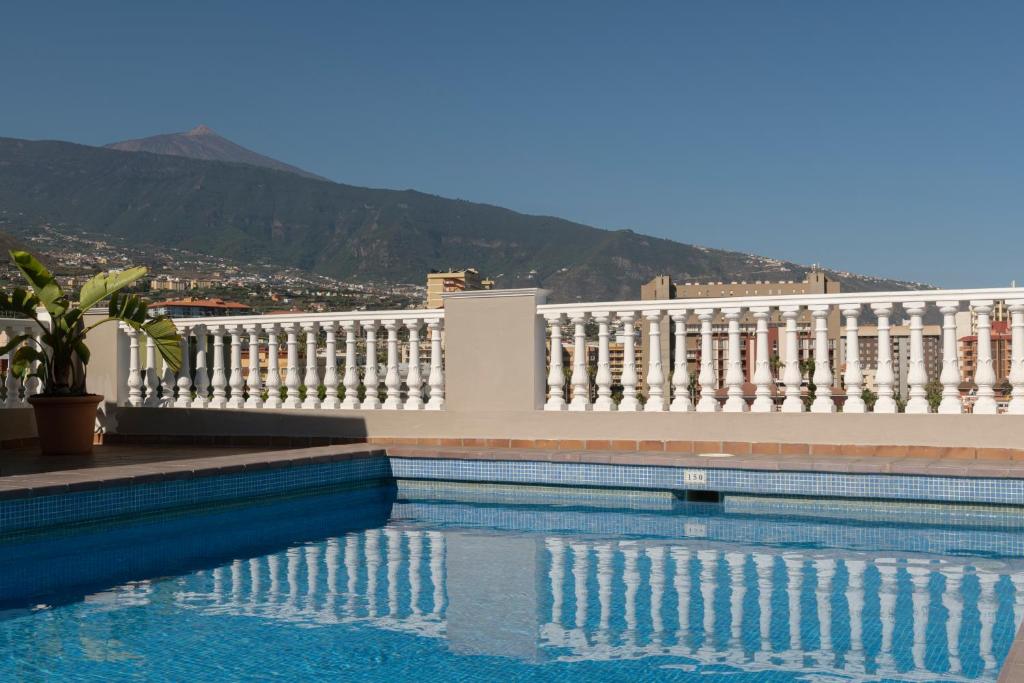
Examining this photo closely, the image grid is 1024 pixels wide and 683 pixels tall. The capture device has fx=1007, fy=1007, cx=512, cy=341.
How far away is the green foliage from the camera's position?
8906 millimetres

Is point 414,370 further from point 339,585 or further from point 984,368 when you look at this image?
point 984,368

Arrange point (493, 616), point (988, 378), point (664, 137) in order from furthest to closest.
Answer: point (664, 137) < point (988, 378) < point (493, 616)

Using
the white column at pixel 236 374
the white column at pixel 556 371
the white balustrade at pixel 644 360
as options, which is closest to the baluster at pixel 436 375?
the white balustrade at pixel 644 360

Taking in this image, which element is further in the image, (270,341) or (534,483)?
(270,341)

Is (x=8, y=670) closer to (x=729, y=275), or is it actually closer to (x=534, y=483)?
(x=534, y=483)

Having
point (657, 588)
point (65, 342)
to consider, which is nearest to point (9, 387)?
point (65, 342)

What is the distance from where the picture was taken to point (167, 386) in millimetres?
10195

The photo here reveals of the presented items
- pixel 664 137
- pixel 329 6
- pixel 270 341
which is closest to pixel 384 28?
pixel 329 6

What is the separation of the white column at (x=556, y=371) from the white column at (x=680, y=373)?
97 centimetres

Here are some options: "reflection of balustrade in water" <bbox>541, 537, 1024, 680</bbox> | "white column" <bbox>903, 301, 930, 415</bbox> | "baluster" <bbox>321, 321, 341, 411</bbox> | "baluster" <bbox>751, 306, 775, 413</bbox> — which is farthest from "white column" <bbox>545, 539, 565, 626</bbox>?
"baluster" <bbox>321, 321, 341, 411</bbox>

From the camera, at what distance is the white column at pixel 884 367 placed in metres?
7.46

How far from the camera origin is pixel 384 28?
95562 mm

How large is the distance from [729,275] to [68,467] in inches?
5045

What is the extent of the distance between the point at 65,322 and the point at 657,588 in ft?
21.3
